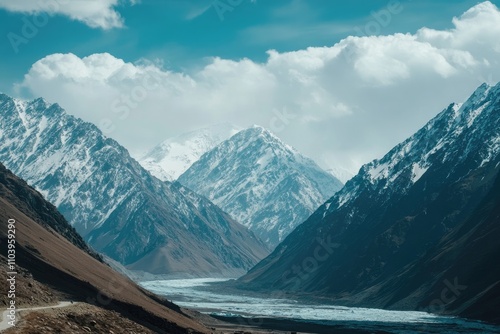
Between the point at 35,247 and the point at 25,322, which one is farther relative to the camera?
the point at 35,247

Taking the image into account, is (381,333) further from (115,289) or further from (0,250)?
(0,250)

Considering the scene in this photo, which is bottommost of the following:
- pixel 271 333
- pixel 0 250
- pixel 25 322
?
pixel 271 333

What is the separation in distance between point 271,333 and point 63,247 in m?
56.7

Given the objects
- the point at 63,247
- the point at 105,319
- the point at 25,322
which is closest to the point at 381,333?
the point at 63,247

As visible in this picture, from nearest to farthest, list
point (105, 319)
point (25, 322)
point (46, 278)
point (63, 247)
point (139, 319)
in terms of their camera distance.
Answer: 1. point (25, 322)
2. point (105, 319)
3. point (139, 319)
4. point (46, 278)
5. point (63, 247)

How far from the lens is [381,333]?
176 m

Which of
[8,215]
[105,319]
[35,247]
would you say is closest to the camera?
[105,319]

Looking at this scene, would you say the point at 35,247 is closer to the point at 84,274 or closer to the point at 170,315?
the point at 84,274

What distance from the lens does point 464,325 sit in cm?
19162

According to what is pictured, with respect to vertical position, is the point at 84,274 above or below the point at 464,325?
above

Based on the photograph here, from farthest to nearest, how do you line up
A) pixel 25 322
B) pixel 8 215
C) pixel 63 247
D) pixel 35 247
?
pixel 63 247 → pixel 8 215 → pixel 35 247 → pixel 25 322

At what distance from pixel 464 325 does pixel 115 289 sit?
92489 mm

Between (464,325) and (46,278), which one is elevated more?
(46,278)

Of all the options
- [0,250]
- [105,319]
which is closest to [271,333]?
[0,250]
